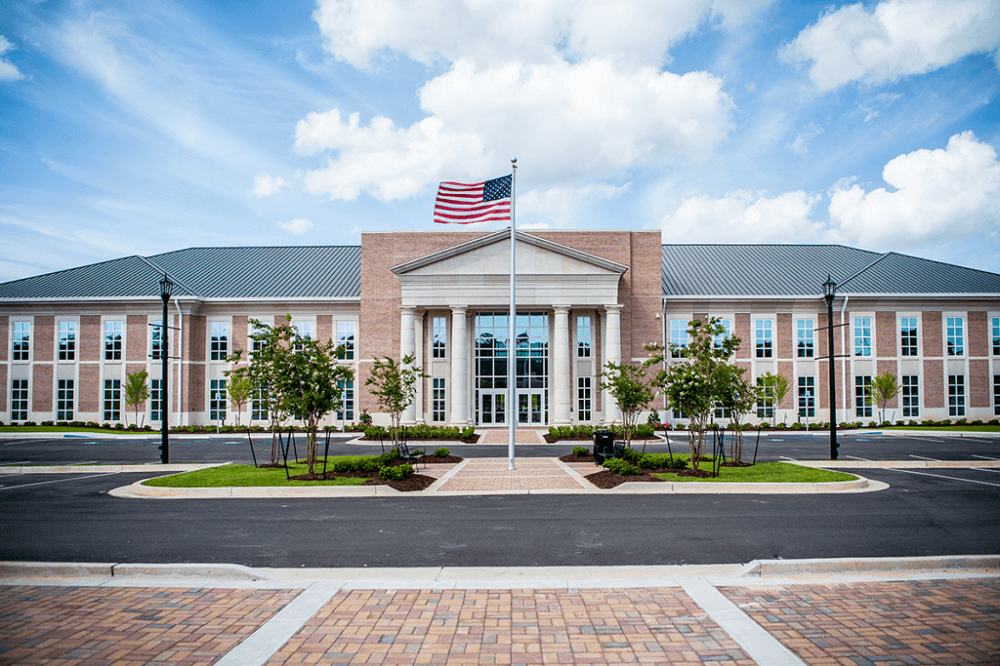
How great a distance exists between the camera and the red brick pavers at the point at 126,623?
5.10 meters

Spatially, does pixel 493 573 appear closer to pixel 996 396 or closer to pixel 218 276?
pixel 218 276

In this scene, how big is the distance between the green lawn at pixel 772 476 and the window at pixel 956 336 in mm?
31668

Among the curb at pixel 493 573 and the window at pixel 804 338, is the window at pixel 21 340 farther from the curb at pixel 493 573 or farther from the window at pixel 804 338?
the window at pixel 804 338

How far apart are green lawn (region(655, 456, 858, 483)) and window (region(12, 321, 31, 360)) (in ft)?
142

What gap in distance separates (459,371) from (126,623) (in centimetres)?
2939

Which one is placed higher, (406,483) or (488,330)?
(488,330)

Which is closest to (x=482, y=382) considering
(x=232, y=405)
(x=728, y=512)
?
(x=232, y=405)

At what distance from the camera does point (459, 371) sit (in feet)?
116

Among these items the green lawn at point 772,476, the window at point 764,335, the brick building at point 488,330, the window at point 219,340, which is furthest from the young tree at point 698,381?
the window at point 219,340

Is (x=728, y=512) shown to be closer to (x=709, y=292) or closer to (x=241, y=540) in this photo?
(x=241, y=540)

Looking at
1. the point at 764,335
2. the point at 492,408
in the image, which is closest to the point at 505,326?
the point at 492,408

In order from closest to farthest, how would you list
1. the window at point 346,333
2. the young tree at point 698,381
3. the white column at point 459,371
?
the young tree at point 698,381 < the white column at point 459,371 < the window at point 346,333

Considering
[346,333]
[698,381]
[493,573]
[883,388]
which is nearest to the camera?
[493,573]

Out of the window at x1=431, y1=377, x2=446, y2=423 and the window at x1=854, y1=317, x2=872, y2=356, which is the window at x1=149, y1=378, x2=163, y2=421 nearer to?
the window at x1=431, y1=377, x2=446, y2=423
